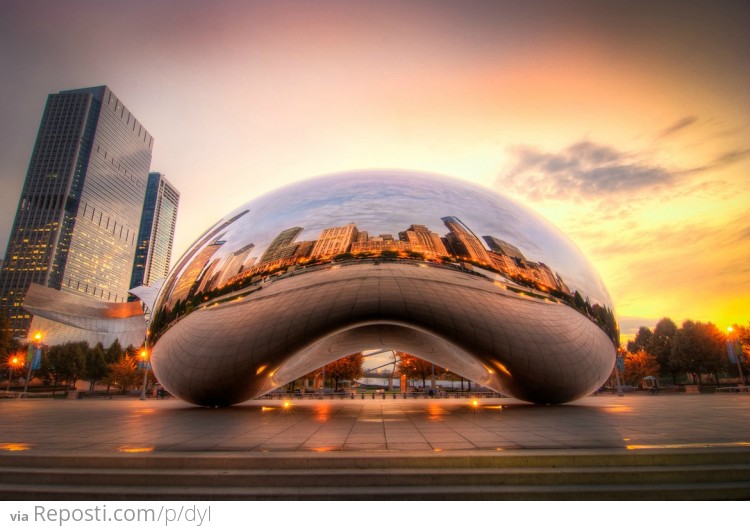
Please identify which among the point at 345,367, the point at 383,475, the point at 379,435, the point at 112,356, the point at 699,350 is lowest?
the point at 383,475

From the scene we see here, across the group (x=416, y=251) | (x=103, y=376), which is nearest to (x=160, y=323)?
(x=416, y=251)

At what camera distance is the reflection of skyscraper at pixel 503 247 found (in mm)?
9315

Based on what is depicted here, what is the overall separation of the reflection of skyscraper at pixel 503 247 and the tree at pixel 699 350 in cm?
6514

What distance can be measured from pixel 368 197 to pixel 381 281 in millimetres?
2010

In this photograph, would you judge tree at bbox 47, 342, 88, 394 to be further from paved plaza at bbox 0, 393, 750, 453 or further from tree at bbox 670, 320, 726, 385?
tree at bbox 670, 320, 726, 385

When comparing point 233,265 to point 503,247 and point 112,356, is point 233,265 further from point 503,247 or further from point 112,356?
point 112,356

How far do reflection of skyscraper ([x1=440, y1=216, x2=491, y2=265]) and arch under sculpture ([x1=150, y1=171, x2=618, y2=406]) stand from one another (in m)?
0.02

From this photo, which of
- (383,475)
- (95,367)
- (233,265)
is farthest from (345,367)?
(95,367)

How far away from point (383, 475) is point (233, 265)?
20.9 feet

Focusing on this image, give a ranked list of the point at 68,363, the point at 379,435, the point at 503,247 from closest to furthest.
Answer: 1. the point at 379,435
2. the point at 503,247
3. the point at 68,363

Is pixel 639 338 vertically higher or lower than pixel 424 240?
higher

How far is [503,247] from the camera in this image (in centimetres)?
940

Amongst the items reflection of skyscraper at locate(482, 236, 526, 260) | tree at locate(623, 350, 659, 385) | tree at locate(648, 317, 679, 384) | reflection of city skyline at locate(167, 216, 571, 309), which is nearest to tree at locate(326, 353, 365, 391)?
reflection of city skyline at locate(167, 216, 571, 309)
